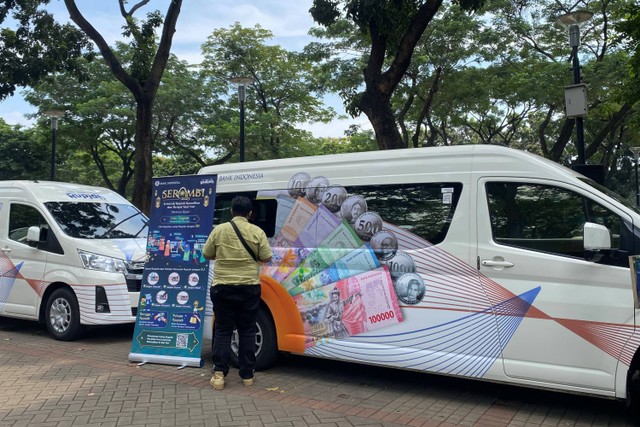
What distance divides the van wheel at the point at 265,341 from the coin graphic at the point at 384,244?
1531 mm

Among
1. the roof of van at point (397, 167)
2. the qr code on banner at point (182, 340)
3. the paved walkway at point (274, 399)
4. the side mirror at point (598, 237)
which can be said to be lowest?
the paved walkway at point (274, 399)

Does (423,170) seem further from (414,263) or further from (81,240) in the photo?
(81,240)

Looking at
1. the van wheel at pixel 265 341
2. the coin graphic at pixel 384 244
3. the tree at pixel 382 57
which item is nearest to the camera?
the coin graphic at pixel 384 244

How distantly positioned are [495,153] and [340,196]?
1.60 meters

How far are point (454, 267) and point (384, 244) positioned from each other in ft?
2.42

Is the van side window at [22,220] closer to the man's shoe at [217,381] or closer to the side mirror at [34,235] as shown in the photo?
the side mirror at [34,235]

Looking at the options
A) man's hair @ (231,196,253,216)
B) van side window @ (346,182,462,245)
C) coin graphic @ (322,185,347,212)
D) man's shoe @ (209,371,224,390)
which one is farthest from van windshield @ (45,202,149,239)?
van side window @ (346,182,462,245)

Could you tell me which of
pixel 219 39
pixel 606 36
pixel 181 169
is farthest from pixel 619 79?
pixel 181 169

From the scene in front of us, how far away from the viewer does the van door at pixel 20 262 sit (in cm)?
793

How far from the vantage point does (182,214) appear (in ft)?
21.0

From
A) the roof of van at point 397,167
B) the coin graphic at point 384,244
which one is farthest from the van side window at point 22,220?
the coin graphic at point 384,244

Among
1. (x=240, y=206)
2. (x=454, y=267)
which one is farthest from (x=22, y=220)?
(x=454, y=267)

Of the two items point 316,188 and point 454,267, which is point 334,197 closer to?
point 316,188

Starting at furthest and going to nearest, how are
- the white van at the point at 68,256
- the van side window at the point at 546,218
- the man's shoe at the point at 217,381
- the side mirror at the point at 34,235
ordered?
the side mirror at the point at 34,235 → the white van at the point at 68,256 → the man's shoe at the point at 217,381 → the van side window at the point at 546,218
